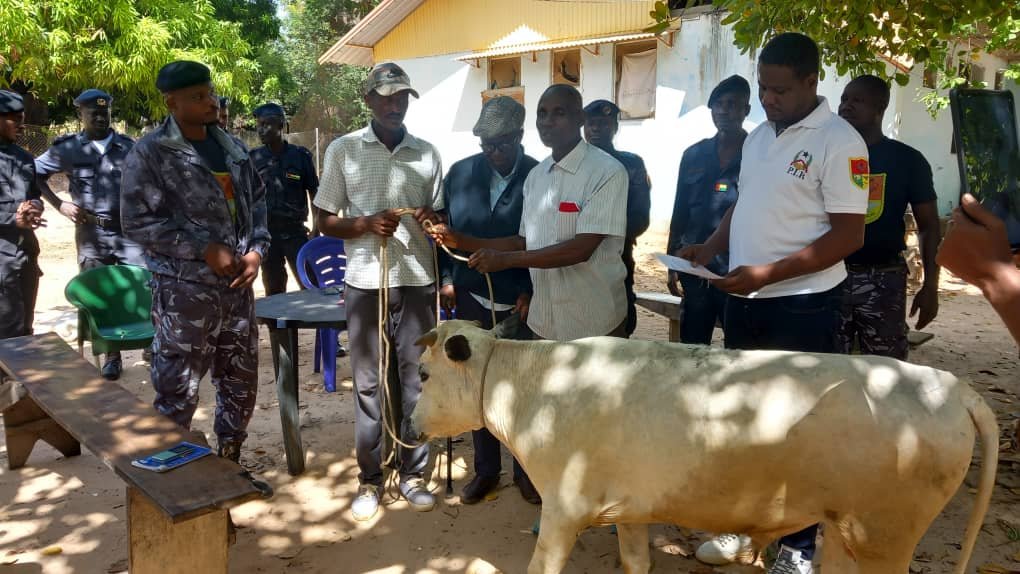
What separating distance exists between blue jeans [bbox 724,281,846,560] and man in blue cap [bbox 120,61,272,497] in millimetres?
2867

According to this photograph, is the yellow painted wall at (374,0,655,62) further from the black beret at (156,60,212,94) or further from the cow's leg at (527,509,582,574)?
the cow's leg at (527,509,582,574)

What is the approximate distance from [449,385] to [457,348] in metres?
0.21

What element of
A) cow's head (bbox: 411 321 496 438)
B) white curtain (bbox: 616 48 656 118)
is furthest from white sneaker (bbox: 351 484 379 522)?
white curtain (bbox: 616 48 656 118)

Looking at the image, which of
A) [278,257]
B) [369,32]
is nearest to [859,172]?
[278,257]

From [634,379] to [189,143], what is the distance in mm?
2878

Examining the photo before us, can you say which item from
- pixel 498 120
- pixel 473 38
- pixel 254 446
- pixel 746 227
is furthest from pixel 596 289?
pixel 473 38

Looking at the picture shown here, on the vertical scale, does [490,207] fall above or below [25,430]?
above

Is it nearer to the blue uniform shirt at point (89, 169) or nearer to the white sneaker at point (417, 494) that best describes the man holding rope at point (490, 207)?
the white sneaker at point (417, 494)

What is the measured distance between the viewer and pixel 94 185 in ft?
22.5

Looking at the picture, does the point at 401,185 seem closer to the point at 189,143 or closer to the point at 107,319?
the point at 189,143

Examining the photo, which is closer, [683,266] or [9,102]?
[683,266]

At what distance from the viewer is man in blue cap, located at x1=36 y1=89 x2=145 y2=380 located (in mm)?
6824

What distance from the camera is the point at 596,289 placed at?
3.74m

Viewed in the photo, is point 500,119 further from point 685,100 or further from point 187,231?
point 685,100
